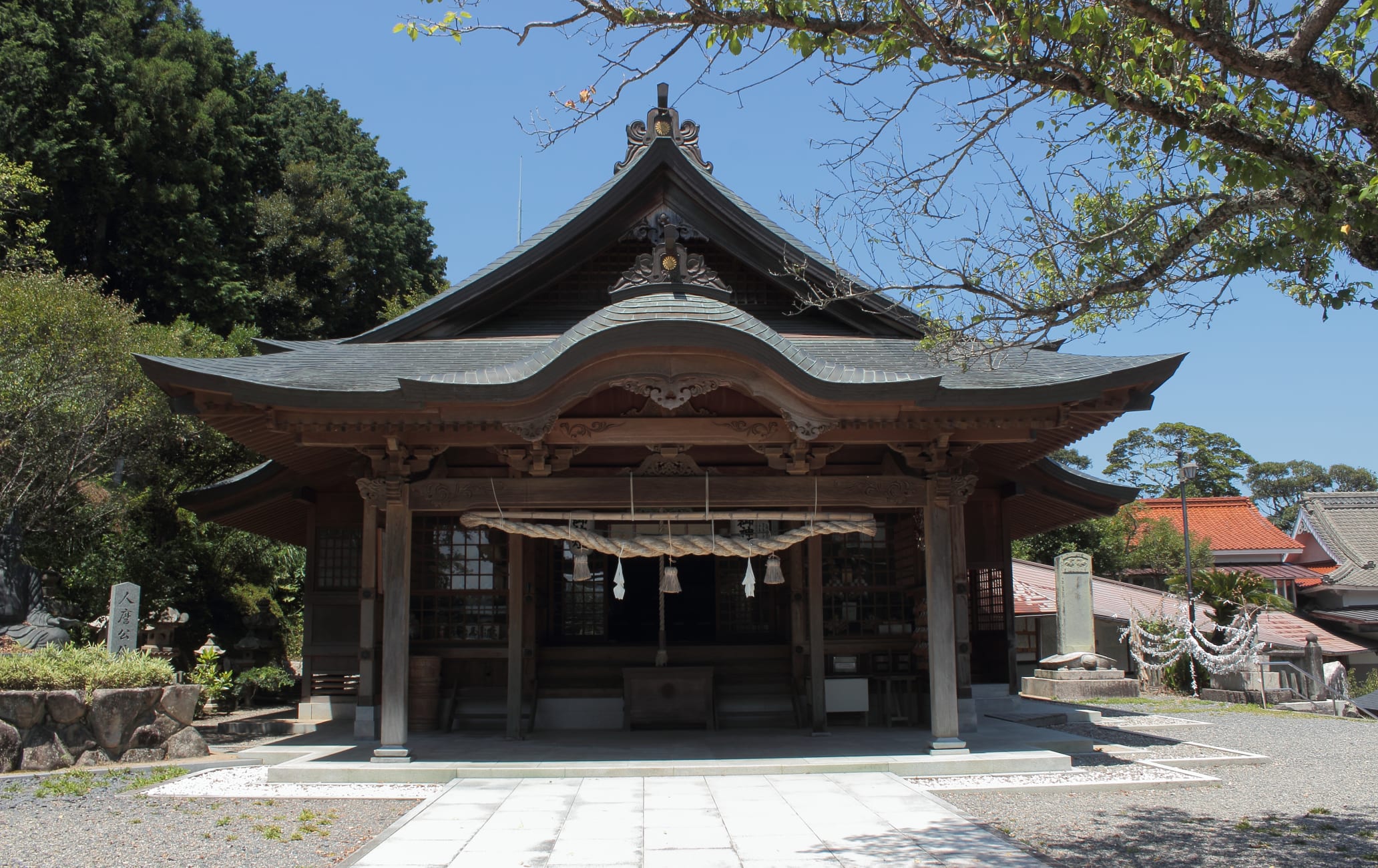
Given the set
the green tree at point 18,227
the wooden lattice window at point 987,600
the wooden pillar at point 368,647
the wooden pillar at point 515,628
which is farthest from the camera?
the green tree at point 18,227

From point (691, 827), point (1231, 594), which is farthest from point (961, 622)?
point (1231, 594)

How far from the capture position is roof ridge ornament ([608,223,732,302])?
8.94 meters

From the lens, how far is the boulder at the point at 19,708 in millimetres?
8938

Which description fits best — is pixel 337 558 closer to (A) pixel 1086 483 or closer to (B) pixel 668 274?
(B) pixel 668 274

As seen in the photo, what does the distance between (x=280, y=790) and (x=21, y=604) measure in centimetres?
766

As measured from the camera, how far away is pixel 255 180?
31344 millimetres

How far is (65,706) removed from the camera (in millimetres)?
9250

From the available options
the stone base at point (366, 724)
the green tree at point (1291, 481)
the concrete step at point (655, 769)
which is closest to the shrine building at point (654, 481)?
the stone base at point (366, 724)

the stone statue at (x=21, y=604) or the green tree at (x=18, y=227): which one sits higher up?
the green tree at (x=18, y=227)

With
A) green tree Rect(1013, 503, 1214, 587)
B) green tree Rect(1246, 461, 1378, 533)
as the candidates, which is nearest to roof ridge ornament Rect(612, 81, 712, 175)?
green tree Rect(1013, 503, 1214, 587)

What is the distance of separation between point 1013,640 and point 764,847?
7845mm

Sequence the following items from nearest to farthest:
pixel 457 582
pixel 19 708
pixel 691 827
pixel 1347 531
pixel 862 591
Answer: pixel 691 827
pixel 19 708
pixel 862 591
pixel 457 582
pixel 1347 531

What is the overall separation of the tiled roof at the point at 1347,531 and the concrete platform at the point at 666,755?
974 inches

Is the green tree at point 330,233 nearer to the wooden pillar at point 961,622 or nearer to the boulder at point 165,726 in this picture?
the boulder at point 165,726
